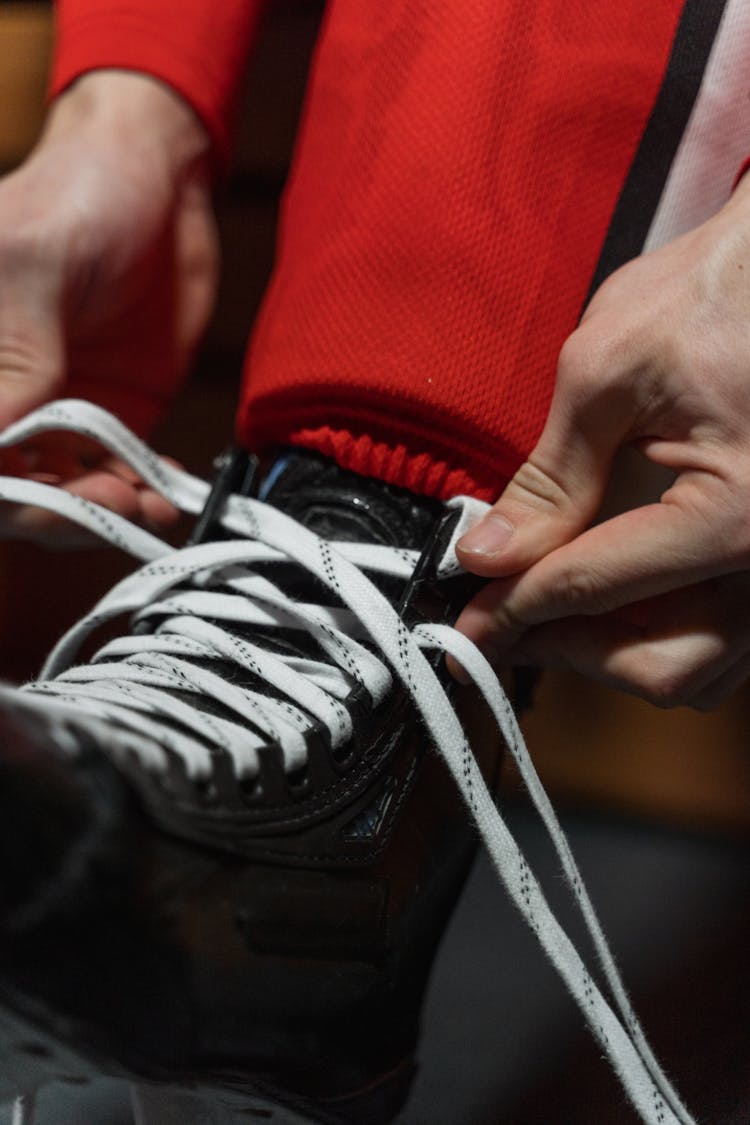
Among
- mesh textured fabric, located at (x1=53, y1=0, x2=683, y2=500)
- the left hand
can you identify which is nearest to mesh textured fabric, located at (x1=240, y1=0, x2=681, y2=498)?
mesh textured fabric, located at (x1=53, y1=0, x2=683, y2=500)

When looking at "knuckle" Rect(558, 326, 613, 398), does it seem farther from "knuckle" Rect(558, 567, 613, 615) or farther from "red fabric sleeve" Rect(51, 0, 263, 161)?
"red fabric sleeve" Rect(51, 0, 263, 161)

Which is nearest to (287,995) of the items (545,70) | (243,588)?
(243,588)

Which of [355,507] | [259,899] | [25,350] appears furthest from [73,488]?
[259,899]

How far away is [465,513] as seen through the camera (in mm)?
413

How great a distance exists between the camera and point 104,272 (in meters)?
0.58

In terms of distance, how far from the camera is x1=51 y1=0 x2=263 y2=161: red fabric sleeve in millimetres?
594

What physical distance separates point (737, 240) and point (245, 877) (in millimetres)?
275

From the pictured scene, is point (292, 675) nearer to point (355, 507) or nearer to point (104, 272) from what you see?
point (355, 507)

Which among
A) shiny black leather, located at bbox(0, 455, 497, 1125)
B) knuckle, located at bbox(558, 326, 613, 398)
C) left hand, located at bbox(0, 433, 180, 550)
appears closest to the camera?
shiny black leather, located at bbox(0, 455, 497, 1125)

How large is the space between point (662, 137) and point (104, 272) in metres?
0.31

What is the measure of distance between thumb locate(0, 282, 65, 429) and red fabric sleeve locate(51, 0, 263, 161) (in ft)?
0.54

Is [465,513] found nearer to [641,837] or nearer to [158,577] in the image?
[158,577]

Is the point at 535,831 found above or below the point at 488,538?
below

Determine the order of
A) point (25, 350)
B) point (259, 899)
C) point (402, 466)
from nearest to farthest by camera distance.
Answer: point (259, 899), point (402, 466), point (25, 350)
